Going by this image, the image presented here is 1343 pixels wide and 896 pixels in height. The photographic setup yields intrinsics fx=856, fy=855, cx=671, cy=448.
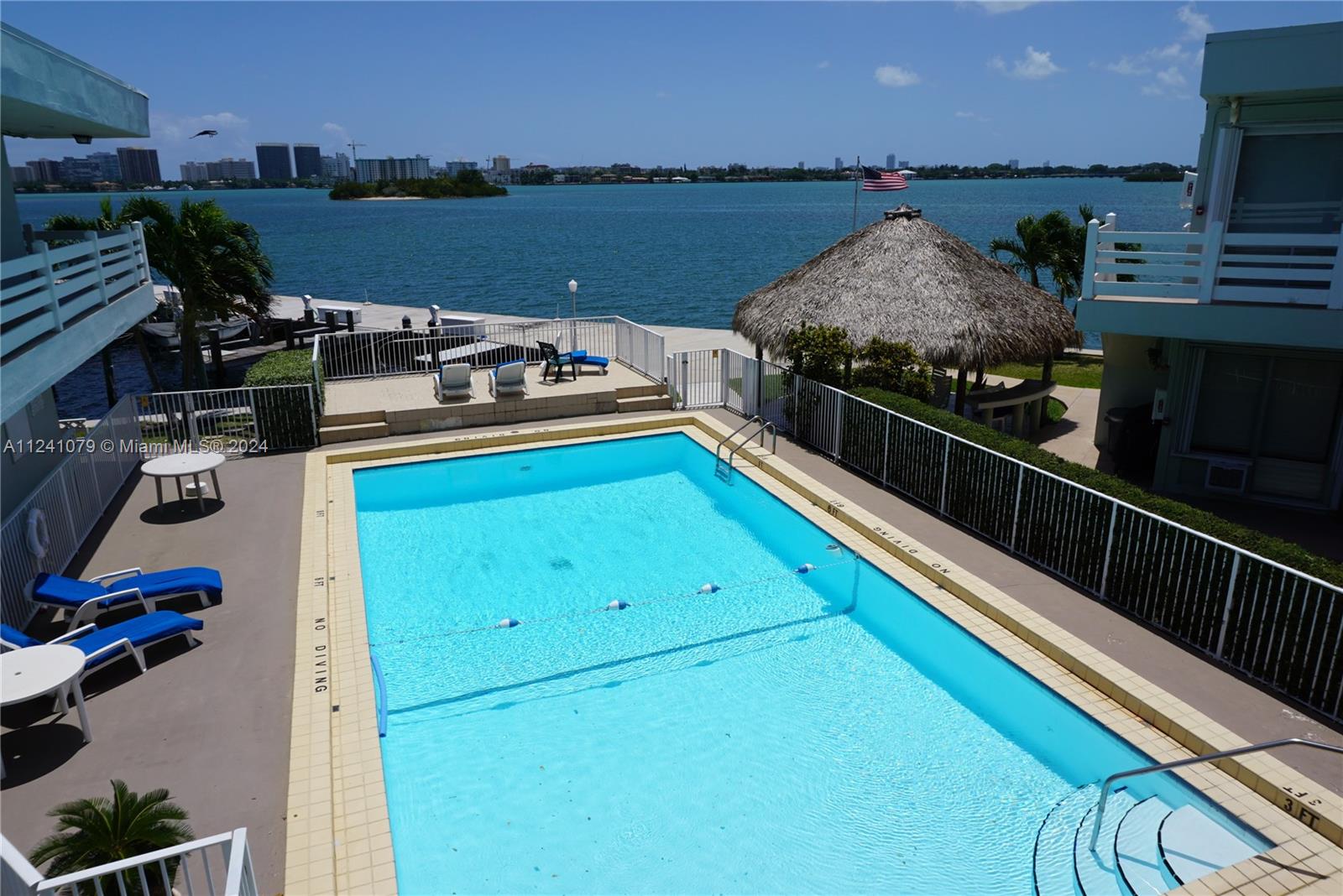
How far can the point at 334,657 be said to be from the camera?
8.45 meters

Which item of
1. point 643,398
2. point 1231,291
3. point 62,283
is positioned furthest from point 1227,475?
point 62,283

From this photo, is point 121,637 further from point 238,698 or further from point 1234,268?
point 1234,268

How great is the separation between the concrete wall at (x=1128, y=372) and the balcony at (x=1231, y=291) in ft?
5.47

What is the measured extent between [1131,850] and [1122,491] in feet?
13.6

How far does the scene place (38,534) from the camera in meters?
9.47

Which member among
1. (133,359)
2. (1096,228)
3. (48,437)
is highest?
(1096,228)

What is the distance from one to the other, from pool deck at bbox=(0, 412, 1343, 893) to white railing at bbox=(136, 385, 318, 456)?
299 centimetres

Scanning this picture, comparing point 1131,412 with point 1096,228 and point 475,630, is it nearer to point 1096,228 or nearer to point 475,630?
point 1096,228

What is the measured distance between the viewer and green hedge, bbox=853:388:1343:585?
7645mm

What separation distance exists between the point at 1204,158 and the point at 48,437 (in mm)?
16602

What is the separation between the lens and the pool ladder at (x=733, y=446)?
1465 cm

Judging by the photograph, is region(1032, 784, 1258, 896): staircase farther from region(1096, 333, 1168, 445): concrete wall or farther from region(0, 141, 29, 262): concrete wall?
region(0, 141, 29, 262): concrete wall

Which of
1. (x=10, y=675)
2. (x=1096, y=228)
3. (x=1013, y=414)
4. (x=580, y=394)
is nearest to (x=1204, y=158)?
(x=1096, y=228)

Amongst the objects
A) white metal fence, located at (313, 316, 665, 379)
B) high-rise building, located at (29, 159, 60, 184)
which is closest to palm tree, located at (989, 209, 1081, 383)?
white metal fence, located at (313, 316, 665, 379)
